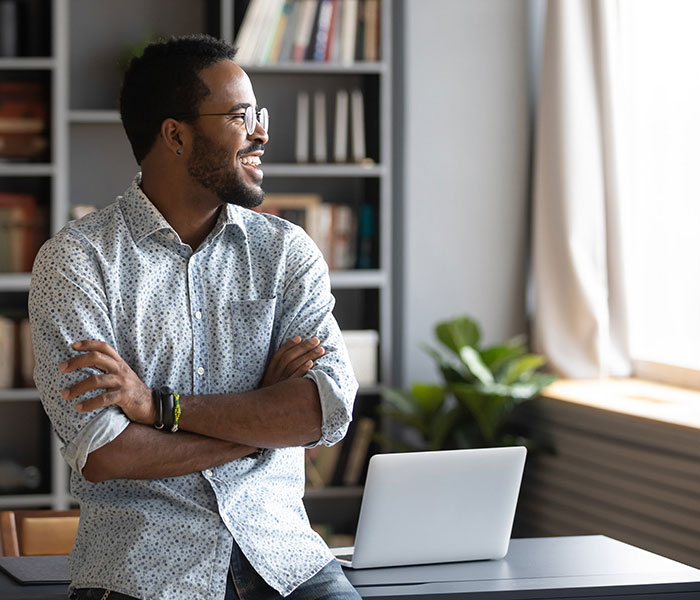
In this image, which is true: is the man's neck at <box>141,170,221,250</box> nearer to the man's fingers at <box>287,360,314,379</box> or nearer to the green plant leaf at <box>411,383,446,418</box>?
the man's fingers at <box>287,360,314,379</box>

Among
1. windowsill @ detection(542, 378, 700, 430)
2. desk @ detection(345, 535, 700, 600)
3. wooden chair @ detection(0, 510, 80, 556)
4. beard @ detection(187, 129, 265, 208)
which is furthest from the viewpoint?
A: windowsill @ detection(542, 378, 700, 430)

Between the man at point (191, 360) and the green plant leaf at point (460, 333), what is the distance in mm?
2033

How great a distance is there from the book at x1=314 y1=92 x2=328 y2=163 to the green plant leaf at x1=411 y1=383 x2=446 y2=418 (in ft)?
3.15

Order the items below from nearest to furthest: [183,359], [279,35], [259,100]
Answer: [183,359]
[279,35]
[259,100]

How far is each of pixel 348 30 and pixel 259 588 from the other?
110 inches

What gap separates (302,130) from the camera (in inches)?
167

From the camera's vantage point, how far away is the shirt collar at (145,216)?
6.31 ft

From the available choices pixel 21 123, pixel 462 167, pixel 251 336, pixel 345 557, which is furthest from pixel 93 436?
pixel 462 167

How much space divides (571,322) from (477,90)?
3.31 feet

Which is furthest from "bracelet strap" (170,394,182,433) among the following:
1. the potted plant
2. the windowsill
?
the potted plant

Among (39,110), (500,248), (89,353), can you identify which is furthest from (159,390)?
(500,248)

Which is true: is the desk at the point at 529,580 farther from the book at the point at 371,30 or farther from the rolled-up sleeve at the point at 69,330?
the book at the point at 371,30

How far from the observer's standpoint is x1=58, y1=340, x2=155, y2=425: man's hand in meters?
1.76

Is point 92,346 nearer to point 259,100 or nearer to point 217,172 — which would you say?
point 217,172
